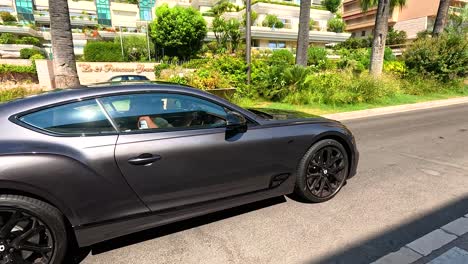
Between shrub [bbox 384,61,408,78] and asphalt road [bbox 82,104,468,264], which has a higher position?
shrub [bbox 384,61,408,78]

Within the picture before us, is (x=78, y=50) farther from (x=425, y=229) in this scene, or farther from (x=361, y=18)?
(x=361, y=18)

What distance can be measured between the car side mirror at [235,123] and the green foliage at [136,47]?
33136 millimetres

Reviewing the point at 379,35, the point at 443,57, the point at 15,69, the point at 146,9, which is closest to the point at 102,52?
the point at 15,69

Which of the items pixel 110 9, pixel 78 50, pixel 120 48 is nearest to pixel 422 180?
pixel 120 48

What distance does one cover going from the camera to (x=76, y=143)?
6.93 ft

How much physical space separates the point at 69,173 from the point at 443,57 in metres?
16.7

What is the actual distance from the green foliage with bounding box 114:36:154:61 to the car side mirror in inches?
1305

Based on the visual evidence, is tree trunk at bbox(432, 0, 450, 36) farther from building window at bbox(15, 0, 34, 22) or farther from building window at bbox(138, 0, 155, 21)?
building window at bbox(15, 0, 34, 22)

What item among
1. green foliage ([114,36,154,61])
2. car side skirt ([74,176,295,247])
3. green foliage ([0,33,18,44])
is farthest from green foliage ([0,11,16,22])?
car side skirt ([74,176,295,247])

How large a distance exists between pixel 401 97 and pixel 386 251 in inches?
470

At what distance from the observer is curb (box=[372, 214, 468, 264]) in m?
2.33

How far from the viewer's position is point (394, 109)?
10445 millimetres

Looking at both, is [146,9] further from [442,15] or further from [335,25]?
[442,15]

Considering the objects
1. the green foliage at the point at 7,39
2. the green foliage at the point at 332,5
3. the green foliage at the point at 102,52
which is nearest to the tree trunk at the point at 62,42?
the green foliage at the point at 102,52
